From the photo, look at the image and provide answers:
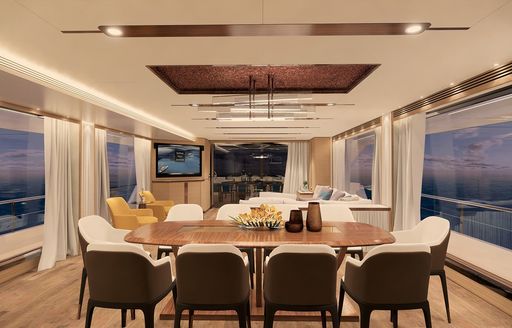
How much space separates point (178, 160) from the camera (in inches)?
415

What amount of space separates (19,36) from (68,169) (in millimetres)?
3302

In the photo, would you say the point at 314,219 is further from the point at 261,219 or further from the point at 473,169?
the point at 473,169

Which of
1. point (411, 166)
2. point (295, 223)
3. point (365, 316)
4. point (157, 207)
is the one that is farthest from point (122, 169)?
point (365, 316)

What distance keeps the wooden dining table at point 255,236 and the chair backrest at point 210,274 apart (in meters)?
0.33

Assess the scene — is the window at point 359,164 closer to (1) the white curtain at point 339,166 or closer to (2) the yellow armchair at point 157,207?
(1) the white curtain at point 339,166

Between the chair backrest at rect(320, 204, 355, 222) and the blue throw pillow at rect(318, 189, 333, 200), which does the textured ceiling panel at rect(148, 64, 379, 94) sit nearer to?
the chair backrest at rect(320, 204, 355, 222)

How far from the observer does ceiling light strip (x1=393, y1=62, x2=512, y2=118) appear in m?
3.42

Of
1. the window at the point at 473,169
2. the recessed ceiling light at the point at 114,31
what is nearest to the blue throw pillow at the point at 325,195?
A: the window at the point at 473,169

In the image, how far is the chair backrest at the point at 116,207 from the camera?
20.6 ft

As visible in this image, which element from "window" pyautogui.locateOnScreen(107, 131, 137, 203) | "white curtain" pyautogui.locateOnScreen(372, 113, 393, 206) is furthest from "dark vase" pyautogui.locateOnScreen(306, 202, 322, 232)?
"window" pyautogui.locateOnScreen(107, 131, 137, 203)

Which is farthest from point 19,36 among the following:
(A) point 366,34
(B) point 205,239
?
(A) point 366,34

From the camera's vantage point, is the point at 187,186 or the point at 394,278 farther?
the point at 187,186

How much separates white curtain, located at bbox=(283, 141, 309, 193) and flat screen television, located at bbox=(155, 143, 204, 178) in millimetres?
3443

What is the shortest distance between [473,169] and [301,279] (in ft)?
66.2
